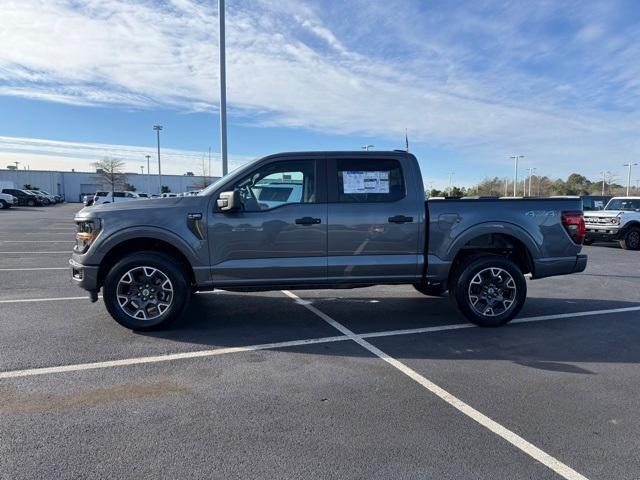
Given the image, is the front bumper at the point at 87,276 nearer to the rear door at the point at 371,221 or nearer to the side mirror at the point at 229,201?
the side mirror at the point at 229,201

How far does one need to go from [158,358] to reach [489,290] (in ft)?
12.9

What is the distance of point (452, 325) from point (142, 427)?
3903 mm

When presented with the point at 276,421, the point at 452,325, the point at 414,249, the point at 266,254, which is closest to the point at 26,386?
the point at 276,421

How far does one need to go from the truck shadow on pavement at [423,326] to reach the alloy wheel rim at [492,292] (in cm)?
26

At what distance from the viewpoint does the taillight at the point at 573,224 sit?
5906 millimetres

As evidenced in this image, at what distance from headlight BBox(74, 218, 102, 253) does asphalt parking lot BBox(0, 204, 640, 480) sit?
973mm

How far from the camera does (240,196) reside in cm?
531

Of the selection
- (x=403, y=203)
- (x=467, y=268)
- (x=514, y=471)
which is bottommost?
(x=514, y=471)

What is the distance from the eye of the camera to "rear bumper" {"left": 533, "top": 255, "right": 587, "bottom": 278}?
5902mm

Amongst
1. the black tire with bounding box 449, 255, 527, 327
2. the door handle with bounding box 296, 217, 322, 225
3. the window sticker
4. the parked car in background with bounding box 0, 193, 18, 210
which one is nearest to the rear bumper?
the black tire with bounding box 449, 255, 527, 327

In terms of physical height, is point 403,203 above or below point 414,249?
above

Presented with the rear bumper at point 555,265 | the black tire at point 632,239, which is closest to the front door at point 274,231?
the rear bumper at point 555,265

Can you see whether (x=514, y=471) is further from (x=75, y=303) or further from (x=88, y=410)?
(x=75, y=303)

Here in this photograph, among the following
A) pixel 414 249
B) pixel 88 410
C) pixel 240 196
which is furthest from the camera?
pixel 414 249
